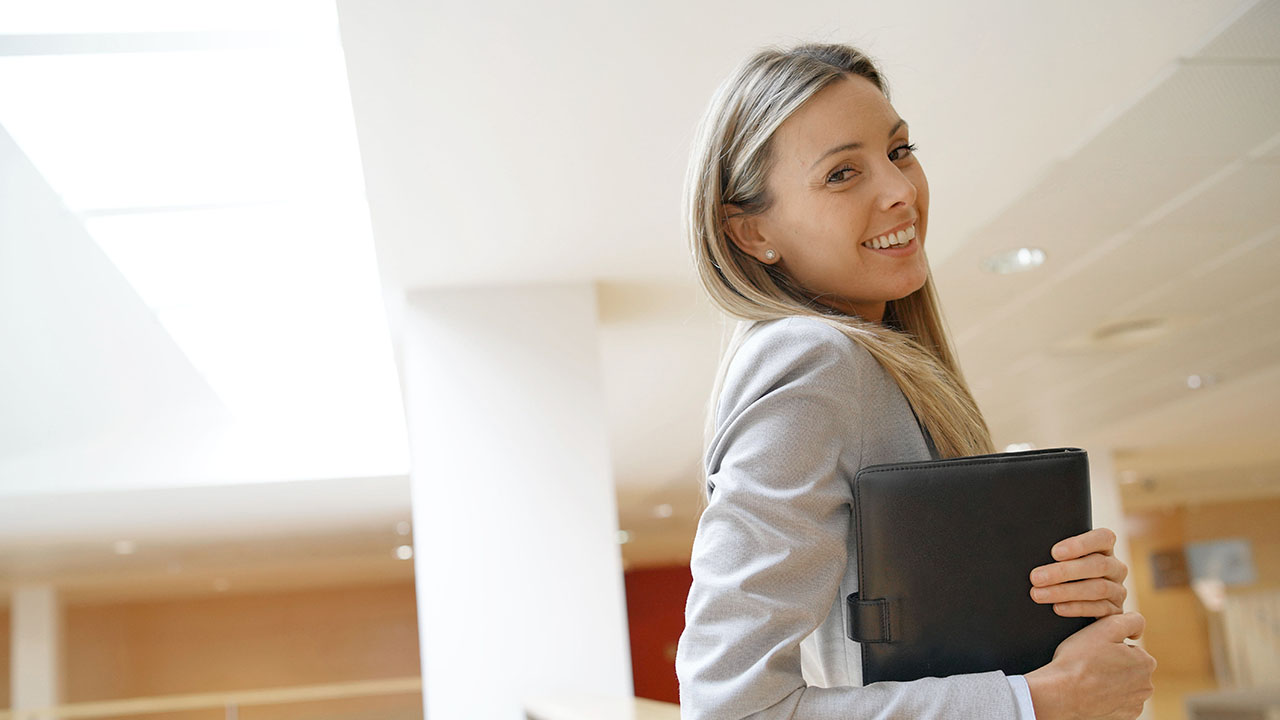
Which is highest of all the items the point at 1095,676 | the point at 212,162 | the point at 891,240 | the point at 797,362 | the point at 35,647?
the point at 212,162

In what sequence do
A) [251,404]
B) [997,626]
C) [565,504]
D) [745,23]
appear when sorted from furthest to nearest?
[251,404] < [565,504] < [745,23] < [997,626]

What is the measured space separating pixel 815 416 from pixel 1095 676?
0.27m

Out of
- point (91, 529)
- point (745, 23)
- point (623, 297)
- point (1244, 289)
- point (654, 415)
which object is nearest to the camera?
point (745, 23)

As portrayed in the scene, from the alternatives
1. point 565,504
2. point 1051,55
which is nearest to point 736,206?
point 1051,55

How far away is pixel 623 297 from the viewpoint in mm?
4473

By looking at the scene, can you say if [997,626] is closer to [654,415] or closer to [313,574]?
[654,415]

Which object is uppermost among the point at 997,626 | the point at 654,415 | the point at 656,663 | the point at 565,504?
the point at 654,415

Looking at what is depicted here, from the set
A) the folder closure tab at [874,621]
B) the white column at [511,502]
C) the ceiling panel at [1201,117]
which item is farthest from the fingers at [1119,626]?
the white column at [511,502]

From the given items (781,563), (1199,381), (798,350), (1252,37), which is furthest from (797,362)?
(1199,381)

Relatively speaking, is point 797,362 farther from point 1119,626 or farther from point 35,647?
point 35,647

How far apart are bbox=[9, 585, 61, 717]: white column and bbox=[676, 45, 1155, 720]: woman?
42.1 feet

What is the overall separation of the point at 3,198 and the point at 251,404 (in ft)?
8.72

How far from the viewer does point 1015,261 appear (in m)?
4.37

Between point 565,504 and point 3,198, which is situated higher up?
point 3,198
